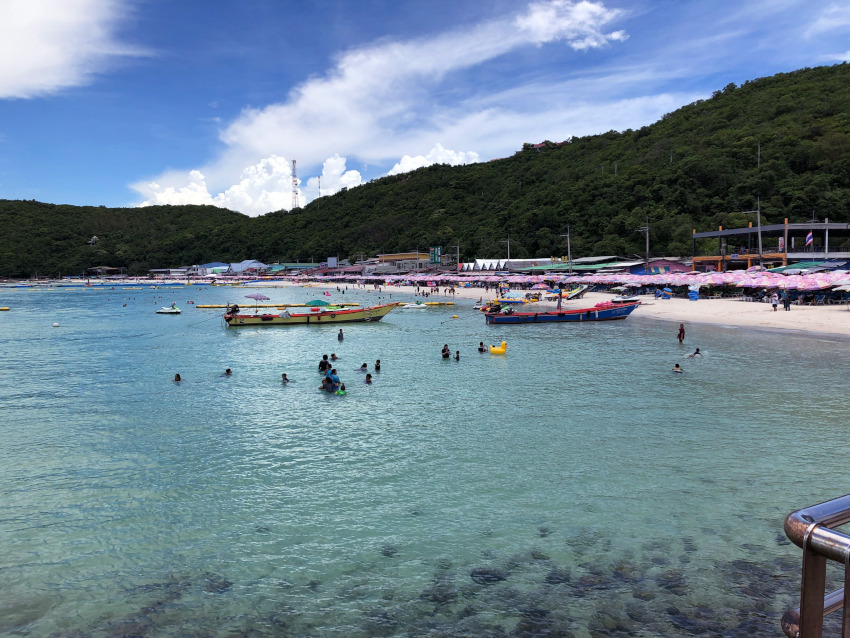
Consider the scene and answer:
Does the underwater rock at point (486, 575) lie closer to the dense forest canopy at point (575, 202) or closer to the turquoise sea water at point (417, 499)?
the turquoise sea water at point (417, 499)

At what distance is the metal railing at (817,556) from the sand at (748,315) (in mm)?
37734

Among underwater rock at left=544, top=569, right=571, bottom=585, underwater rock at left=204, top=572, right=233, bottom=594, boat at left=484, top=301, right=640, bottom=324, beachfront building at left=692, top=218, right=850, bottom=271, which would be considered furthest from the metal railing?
beachfront building at left=692, top=218, right=850, bottom=271

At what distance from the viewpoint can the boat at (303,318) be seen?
4678 cm

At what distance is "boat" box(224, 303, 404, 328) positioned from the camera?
46.8 metres

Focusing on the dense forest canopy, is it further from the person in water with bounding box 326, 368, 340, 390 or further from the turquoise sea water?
the person in water with bounding box 326, 368, 340, 390

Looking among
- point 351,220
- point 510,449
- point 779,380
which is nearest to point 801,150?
point 779,380

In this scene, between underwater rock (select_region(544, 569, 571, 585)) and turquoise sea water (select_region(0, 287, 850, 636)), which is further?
underwater rock (select_region(544, 569, 571, 585))

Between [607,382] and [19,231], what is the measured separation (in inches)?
7747

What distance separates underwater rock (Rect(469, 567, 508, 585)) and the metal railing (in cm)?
806

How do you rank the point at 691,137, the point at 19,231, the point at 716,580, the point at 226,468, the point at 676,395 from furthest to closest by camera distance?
the point at 19,231
the point at 691,137
the point at 676,395
the point at 226,468
the point at 716,580

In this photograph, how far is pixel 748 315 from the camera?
4219cm

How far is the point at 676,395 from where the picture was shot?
21859 mm

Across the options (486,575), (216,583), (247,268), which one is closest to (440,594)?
(486,575)

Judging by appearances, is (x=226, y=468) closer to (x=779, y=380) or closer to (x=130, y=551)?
(x=130, y=551)
